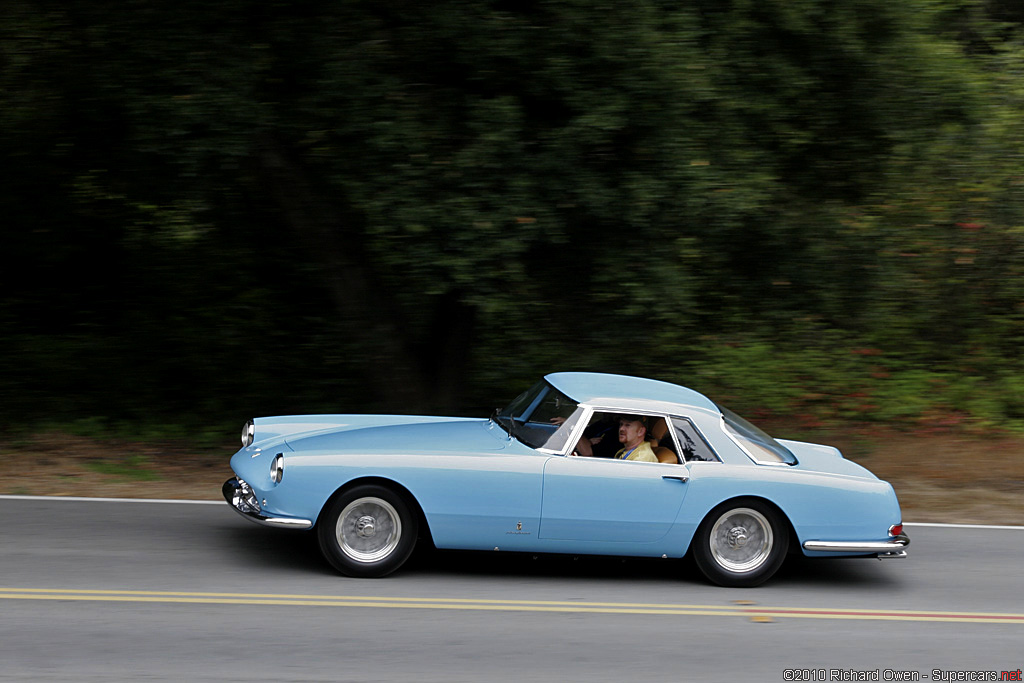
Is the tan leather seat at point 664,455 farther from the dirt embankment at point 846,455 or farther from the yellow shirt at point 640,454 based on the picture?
the dirt embankment at point 846,455

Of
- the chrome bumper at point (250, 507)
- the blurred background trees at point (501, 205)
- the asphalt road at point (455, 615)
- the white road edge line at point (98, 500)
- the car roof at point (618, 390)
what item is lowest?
the asphalt road at point (455, 615)

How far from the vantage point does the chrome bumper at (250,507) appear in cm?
666

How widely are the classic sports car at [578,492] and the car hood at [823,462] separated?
1.4 inches

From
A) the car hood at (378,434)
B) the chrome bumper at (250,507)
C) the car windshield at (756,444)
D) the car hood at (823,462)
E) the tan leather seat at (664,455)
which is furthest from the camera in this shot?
the car hood at (823,462)

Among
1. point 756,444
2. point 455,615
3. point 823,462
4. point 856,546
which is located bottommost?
point 455,615

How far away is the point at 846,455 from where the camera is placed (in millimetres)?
12094

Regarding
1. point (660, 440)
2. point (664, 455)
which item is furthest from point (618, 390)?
point (664, 455)

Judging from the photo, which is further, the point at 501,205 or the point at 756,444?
the point at 501,205

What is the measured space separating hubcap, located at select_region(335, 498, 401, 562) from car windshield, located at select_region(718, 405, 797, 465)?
8.15ft

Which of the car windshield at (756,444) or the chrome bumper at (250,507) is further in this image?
the car windshield at (756,444)

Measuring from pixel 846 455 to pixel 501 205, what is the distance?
17.8 feet

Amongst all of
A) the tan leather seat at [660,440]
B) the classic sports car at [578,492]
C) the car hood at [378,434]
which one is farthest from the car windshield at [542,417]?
Result: the tan leather seat at [660,440]

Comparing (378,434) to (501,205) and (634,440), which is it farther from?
(501,205)

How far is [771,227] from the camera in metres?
10.9
